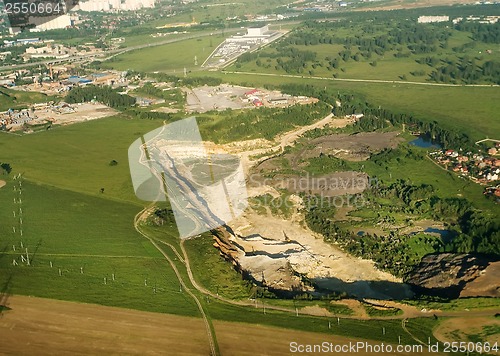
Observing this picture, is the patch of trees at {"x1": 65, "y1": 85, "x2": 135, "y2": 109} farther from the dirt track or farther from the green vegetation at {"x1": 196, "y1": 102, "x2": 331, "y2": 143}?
the dirt track

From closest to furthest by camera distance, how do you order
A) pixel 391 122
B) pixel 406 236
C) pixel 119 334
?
pixel 119 334, pixel 406 236, pixel 391 122

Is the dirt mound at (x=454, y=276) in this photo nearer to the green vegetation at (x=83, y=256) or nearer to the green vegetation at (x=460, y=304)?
the green vegetation at (x=460, y=304)

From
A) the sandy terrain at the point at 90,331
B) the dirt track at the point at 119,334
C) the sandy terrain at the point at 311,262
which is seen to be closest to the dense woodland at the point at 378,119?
the sandy terrain at the point at 311,262

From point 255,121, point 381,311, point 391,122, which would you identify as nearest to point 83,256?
point 381,311

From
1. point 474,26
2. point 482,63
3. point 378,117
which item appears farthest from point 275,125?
point 474,26

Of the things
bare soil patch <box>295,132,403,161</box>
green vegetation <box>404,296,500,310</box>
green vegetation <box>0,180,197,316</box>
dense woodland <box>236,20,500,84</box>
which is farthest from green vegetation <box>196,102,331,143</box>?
green vegetation <box>404,296,500,310</box>

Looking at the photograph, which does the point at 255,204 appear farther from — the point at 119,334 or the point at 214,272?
the point at 119,334
